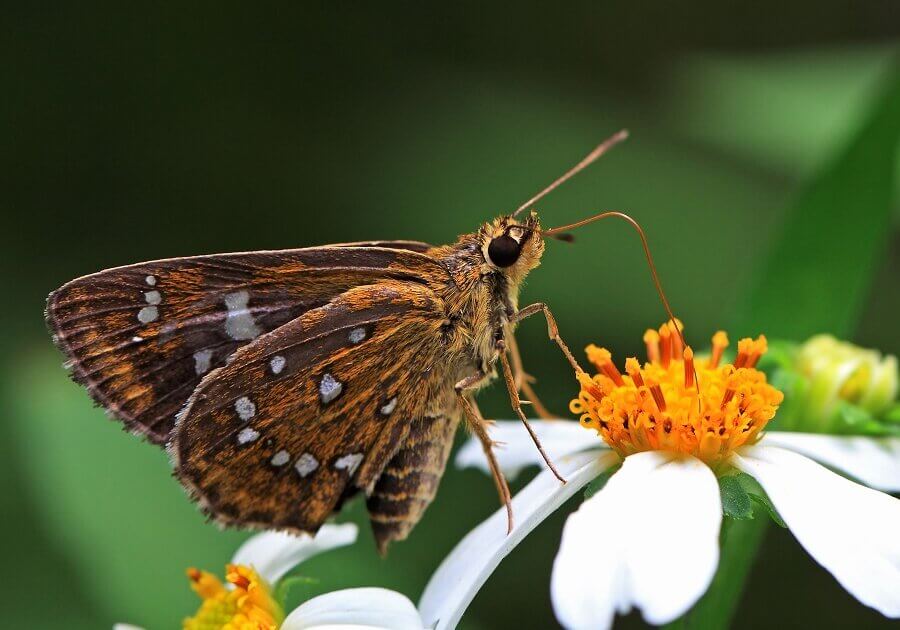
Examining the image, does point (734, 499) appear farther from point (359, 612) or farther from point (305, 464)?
point (305, 464)

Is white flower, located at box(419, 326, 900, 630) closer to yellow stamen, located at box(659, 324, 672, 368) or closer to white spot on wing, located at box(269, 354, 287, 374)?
yellow stamen, located at box(659, 324, 672, 368)

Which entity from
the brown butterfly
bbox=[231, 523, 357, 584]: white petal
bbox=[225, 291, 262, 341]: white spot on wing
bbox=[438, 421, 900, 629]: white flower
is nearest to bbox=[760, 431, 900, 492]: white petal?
bbox=[438, 421, 900, 629]: white flower

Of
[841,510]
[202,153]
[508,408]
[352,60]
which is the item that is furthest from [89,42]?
[841,510]

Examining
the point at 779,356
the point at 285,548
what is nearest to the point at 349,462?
the point at 285,548

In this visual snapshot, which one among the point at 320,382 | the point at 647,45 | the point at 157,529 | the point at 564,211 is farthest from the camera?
the point at 647,45

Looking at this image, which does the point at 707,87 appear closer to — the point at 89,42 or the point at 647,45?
the point at 647,45

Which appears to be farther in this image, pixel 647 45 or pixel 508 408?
pixel 647 45
